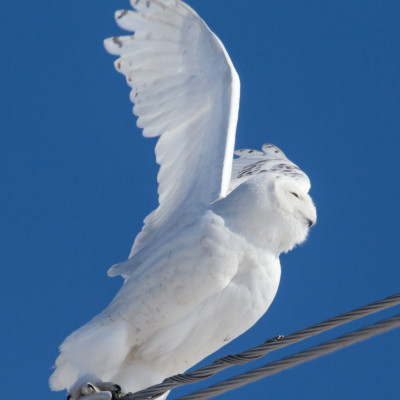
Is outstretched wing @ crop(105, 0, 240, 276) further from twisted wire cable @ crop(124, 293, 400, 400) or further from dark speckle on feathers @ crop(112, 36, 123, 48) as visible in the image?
twisted wire cable @ crop(124, 293, 400, 400)

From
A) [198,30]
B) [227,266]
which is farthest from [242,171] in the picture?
[227,266]

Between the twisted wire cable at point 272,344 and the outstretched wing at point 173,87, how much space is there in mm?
→ 2077

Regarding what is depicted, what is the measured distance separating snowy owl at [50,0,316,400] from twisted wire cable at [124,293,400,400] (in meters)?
1.18

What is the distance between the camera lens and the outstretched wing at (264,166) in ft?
22.5

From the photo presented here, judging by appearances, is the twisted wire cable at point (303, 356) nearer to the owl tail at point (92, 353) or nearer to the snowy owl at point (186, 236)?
the snowy owl at point (186, 236)

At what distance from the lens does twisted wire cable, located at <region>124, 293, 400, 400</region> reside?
3613 mm

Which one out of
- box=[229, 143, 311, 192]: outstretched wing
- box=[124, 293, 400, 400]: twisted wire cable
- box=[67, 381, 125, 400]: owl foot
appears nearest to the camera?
box=[124, 293, 400, 400]: twisted wire cable

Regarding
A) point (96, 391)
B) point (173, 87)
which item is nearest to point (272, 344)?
point (96, 391)

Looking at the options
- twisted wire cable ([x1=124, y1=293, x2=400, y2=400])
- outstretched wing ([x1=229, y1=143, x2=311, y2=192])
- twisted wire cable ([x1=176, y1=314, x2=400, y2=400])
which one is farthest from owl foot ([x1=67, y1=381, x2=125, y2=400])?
outstretched wing ([x1=229, y1=143, x2=311, y2=192])

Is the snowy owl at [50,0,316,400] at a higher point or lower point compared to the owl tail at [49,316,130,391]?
higher

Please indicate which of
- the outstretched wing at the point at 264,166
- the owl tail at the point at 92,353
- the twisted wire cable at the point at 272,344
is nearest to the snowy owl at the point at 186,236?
the owl tail at the point at 92,353

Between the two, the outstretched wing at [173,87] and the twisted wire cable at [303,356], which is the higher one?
the outstretched wing at [173,87]

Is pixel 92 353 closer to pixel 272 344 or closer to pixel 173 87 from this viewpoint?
pixel 173 87

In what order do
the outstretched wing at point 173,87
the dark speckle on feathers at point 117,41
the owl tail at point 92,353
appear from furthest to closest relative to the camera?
the dark speckle on feathers at point 117,41 → the outstretched wing at point 173,87 → the owl tail at point 92,353
